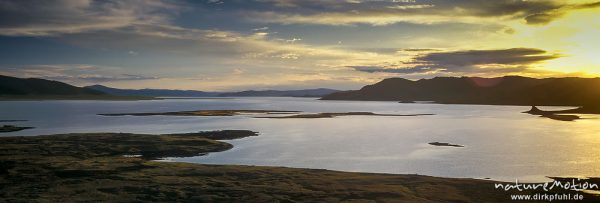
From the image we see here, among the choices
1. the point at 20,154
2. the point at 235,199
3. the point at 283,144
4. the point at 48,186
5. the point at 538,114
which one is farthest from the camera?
the point at 538,114

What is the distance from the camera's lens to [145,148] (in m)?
58.6

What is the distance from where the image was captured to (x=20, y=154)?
4844cm

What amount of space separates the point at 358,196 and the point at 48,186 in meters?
22.8

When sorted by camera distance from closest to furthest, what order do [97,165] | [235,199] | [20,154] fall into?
1. [235,199]
2. [97,165]
3. [20,154]

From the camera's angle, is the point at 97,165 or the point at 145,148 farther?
the point at 145,148

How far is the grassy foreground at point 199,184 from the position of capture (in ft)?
100

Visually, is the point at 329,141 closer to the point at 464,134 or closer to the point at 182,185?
the point at 464,134

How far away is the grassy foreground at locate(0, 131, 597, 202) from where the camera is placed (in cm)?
3050

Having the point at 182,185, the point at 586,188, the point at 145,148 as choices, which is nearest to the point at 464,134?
the point at 586,188

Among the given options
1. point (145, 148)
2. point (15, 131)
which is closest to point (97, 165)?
point (145, 148)

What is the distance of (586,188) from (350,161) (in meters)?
24.1

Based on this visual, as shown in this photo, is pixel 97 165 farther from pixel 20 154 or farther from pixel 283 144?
pixel 283 144

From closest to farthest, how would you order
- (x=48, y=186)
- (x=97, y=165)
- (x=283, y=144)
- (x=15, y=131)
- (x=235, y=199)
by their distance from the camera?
1. (x=235, y=199)
2. (x=48, y=186)
3. (x=97, y=165)
4. (x=283, y=144)
5. (x=15, y=131)

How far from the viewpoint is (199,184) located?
3462cm
